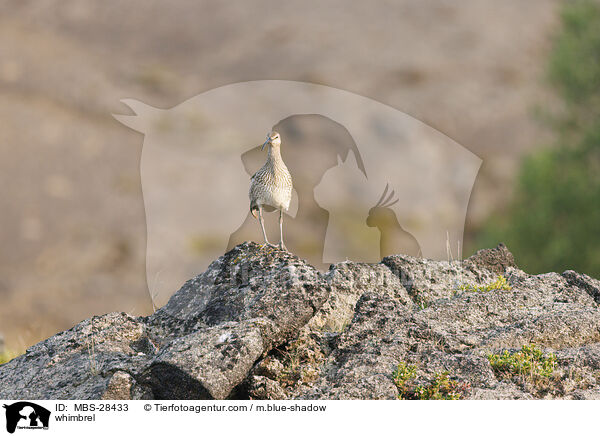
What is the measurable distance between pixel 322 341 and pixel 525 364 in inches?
96.0

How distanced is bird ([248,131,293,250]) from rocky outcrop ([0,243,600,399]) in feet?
2.22

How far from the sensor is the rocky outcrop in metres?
7.32

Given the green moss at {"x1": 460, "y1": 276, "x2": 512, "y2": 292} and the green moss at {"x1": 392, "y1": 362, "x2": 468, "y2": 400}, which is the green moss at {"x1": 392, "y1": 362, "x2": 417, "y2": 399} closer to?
the green moss at {"x1": 392, "y1": 362, "x2": 468, "y2": 400}

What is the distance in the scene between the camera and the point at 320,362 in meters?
7.91

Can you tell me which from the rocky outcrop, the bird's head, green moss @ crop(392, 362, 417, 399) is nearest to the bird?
the bird's head

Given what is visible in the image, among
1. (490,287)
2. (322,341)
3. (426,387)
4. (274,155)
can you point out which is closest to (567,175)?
(490,287)

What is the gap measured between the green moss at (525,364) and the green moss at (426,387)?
0.73 meters

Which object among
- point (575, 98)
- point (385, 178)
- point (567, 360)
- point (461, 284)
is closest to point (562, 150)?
point (575, 98)

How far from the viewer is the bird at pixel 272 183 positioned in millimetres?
9008

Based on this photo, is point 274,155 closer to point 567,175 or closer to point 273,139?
point 273,139

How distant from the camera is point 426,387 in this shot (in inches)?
287

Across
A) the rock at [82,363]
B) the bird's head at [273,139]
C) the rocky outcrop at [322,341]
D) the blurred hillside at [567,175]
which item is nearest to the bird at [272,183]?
the bird's head at [273,139]
